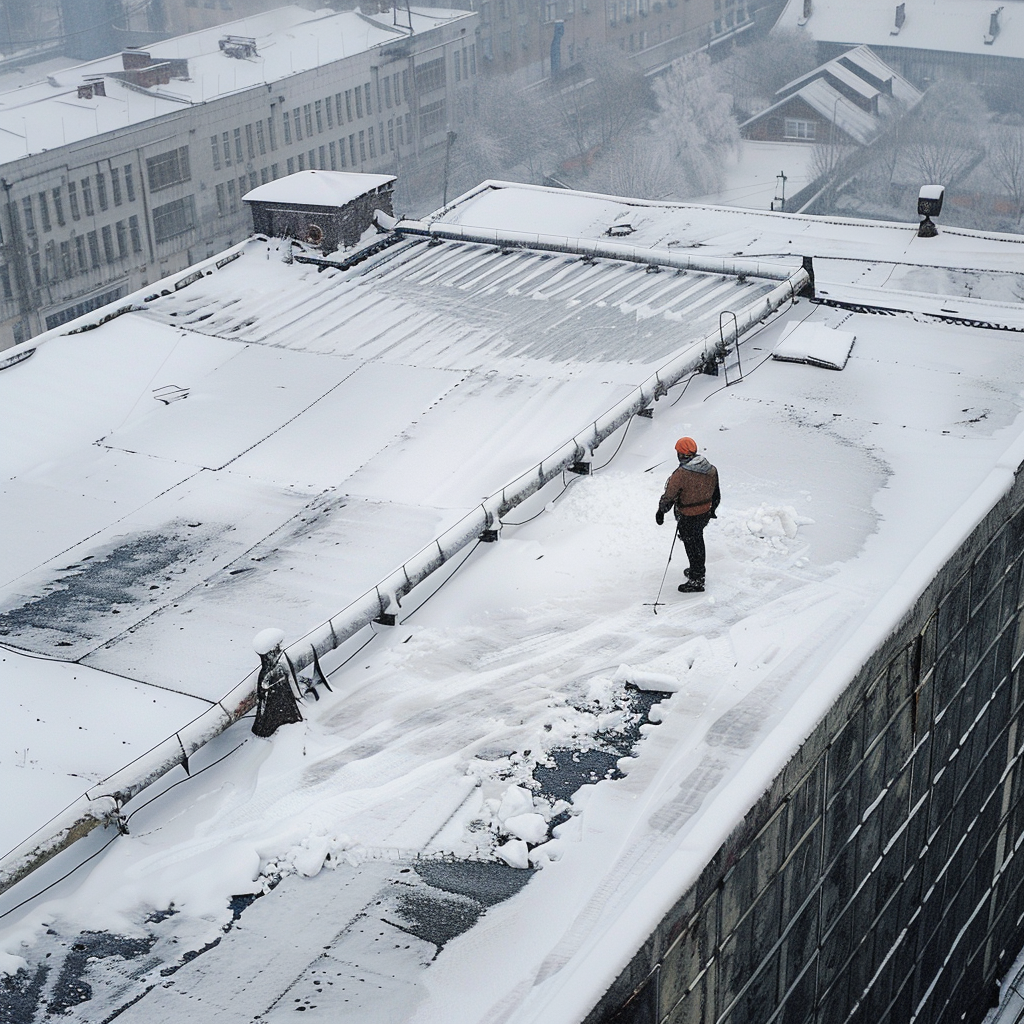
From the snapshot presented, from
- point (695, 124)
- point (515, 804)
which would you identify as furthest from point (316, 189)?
point (695, 124)

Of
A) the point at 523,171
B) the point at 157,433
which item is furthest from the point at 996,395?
the point at 523,171

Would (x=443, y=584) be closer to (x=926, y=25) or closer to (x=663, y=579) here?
(x=663, y=579)

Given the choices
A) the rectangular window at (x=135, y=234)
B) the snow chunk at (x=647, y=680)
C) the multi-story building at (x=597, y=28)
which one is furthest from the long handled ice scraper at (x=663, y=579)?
the multi-story building at (x=597, y=28)

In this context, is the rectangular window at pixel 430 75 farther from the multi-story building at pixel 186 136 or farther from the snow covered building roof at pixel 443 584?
the snow covered building roof at pixel 443 584

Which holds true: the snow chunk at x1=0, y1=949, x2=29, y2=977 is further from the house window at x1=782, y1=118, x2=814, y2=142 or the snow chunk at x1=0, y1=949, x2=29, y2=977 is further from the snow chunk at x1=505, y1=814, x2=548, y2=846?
the house window at x1=782, y1=118, x2=814, y2=142

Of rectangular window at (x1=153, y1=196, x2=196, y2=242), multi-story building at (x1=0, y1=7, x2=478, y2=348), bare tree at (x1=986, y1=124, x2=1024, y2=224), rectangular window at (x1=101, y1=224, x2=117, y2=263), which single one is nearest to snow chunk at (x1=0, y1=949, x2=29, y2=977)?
multi-story building at (x1=0, y1=7, x2=478, y2=348)

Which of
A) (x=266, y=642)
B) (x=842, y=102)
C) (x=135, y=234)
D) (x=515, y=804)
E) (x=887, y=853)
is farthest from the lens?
(x=842, y=102)

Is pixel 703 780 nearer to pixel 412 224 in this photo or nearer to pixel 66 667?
pixel 66 667
